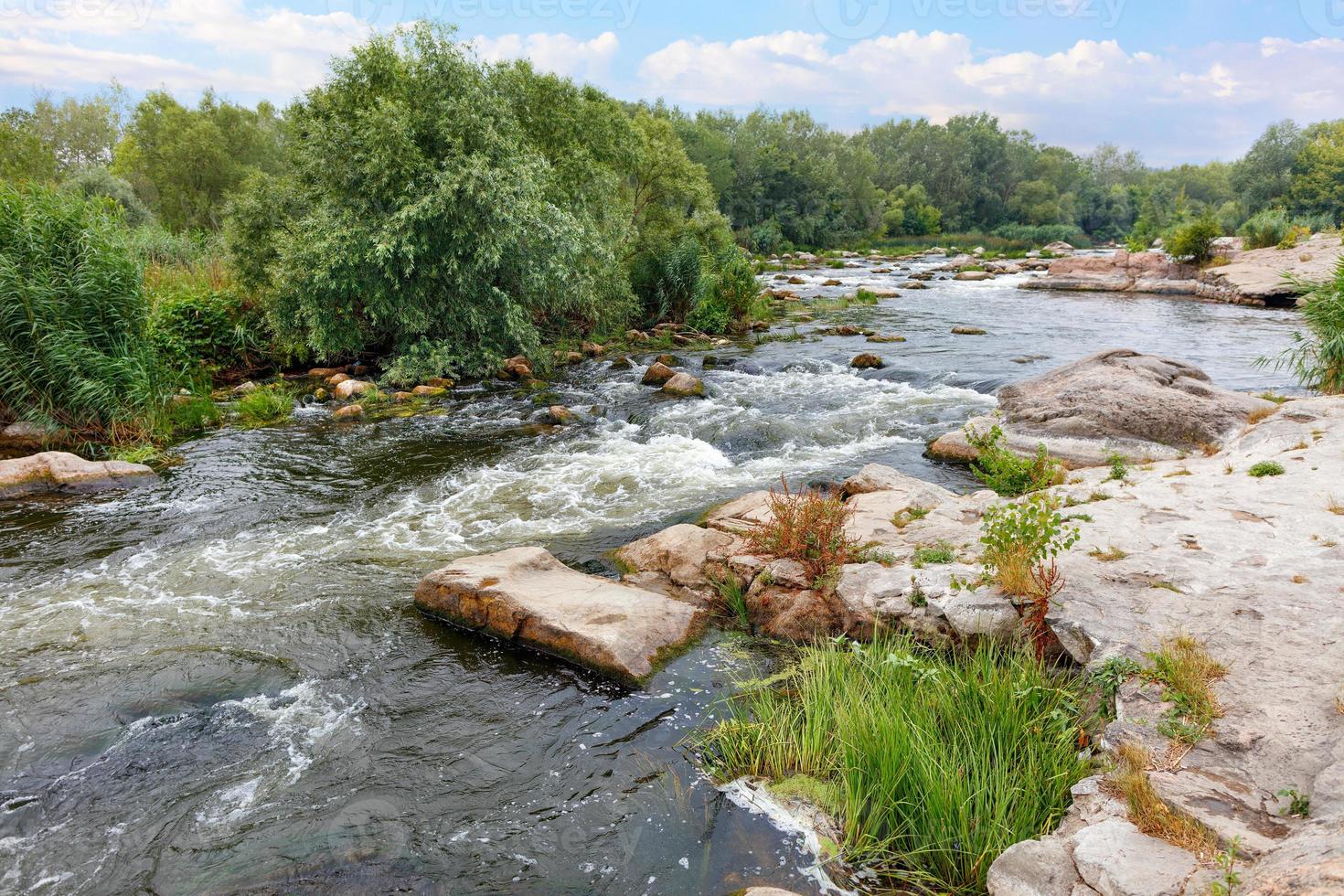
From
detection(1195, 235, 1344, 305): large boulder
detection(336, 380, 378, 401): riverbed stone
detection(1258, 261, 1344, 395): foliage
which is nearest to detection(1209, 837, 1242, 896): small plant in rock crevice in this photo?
detection(1258, 261, 1344, 395): foliage

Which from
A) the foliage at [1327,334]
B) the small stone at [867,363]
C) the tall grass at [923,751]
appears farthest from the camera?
the small stone at [867,363]

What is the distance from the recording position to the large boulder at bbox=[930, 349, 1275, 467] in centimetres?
1108

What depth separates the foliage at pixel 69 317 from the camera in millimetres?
11531

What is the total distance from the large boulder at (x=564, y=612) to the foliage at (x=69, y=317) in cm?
866

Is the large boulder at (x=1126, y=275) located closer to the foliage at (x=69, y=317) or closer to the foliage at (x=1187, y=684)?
the foliage at (x=1187, y=684)

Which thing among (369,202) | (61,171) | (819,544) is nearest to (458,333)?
(369,202)

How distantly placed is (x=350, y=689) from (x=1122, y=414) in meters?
11.6

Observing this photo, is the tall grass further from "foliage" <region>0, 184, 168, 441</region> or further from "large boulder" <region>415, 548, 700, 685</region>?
"foliage" <region>0, 184, 168, 441</region>

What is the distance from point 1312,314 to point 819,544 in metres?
10.3

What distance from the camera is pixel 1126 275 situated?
3909cm

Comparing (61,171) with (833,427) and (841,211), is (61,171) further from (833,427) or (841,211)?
(841,211)

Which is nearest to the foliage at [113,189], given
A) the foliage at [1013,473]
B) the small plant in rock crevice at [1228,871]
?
the foliage at [1013,473]

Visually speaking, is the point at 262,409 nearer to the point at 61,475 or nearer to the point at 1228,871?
the point at 61,475

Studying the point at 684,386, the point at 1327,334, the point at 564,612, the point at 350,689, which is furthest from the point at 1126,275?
the point at 350,689
